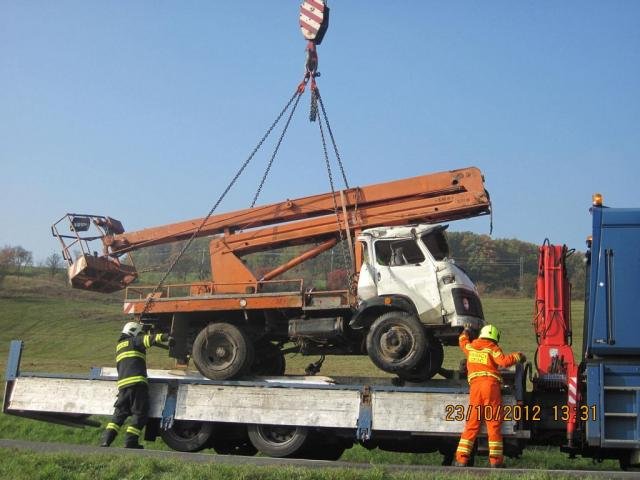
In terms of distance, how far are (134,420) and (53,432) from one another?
5095 millimetres

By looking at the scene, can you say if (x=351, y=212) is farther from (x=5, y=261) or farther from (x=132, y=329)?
(x=5, y=261)

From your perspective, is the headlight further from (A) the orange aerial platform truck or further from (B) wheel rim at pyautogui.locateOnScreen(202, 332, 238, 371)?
(B) wheel rim at pyautogui.locateOnScreen(202, 332, 238, 371)

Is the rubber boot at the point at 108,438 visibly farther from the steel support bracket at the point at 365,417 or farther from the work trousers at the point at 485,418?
the work trousers at the point at 485,418

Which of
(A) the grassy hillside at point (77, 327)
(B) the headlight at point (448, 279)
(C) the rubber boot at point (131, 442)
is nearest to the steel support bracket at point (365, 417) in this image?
(B) the headlight at point (448, 279)

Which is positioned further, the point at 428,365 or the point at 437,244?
the point at 437,244

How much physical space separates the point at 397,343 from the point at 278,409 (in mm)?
1842

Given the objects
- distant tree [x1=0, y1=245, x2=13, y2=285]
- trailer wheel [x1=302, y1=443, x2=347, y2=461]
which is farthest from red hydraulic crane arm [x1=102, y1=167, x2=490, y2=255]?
distant tree [x1=0, y1=245, x2=13, y2=285]

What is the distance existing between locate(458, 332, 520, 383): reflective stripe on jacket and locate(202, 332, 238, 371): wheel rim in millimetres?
3748

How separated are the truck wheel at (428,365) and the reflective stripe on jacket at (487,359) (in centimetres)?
101

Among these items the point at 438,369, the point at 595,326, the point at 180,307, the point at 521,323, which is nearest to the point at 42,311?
the point at 521,323

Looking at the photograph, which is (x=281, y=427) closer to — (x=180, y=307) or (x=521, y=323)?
(x=180, y=307)

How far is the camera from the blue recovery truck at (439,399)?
8.41 metres

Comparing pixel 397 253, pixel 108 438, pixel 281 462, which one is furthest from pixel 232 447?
pixel 397 253

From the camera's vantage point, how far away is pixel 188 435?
414 inches
